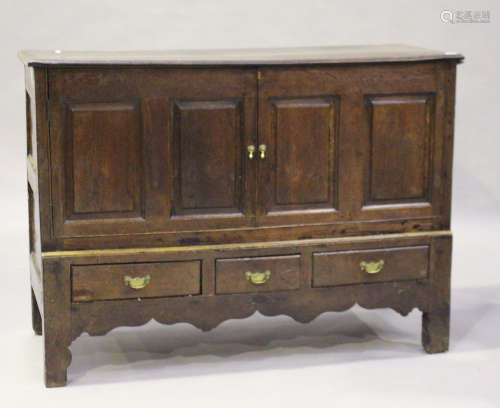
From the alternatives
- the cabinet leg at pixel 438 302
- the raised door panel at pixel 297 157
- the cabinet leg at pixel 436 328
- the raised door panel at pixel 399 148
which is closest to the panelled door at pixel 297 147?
the raised door panel at pixel 297 157

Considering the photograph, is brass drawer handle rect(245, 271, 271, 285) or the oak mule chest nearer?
the oak mule chest

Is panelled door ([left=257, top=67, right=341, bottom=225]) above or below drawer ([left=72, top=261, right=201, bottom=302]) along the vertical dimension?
above

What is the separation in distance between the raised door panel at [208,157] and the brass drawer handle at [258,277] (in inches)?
9.4

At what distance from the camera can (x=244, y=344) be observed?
5.21 metres

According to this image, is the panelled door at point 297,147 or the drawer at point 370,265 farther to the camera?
the drawer at point 370,265

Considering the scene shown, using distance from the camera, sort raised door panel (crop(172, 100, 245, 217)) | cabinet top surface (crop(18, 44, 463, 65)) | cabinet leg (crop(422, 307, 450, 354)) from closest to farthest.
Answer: cabinet top surface (crop(18, 44, 463, 65)) → raised door panel (crop(172, 100, 245, 217)) → cabinet leg (crop(422, 307, 450, 354))

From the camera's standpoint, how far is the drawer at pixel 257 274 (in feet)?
15.9

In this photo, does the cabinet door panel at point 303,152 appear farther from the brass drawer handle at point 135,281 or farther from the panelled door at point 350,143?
Answer: the brass drawer handle at point 135,281

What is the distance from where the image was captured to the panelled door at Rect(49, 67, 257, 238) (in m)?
4.64

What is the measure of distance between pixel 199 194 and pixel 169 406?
803mm

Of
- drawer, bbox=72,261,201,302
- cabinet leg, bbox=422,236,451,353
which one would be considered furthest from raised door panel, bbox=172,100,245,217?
cabinet leg, bbox=422,236,451,353

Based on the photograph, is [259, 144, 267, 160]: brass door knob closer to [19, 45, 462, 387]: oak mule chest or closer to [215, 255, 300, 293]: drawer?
[19, 45, 462, 387]: oak mule chest

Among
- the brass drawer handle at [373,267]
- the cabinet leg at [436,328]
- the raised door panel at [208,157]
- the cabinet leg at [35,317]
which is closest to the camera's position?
the raised door panel at [208,157]

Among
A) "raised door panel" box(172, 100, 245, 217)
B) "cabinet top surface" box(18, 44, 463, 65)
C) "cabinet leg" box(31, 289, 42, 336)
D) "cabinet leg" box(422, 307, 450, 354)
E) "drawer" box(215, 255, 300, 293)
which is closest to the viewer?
"cabinet top surface" box(18, 44, 463, 65)
